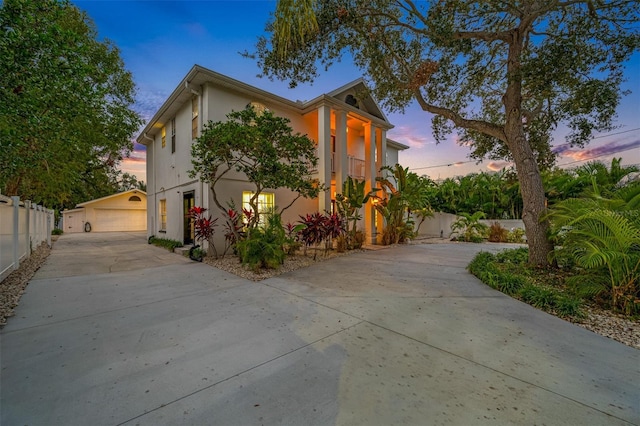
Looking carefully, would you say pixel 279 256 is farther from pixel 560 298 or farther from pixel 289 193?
pixel 560 298

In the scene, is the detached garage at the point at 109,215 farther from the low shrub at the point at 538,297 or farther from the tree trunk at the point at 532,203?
the low shrub at the point at 538,297

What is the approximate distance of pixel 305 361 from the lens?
2.61m

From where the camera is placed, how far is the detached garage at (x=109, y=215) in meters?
22.5

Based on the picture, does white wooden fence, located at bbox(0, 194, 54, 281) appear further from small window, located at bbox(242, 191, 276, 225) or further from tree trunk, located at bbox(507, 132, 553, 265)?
tree trunk, located at bbox(507, 132, 553, 265)

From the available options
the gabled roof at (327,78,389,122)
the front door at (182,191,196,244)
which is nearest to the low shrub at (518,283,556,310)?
the gabled roof at (327,78,389,122)

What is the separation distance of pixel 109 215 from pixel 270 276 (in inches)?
961

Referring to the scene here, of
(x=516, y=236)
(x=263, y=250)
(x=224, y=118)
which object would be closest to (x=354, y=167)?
(x=224, y=118)

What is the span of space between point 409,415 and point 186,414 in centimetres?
162

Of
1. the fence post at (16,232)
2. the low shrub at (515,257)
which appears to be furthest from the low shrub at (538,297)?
the fence post at (16,232)

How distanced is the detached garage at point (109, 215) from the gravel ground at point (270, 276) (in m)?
16.7

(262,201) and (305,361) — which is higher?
(262,201)

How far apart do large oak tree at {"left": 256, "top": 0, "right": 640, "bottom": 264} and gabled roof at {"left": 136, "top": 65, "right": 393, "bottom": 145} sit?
6.86 ft

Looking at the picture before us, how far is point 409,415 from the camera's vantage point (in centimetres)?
189

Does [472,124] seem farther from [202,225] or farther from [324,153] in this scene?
[202,225]
